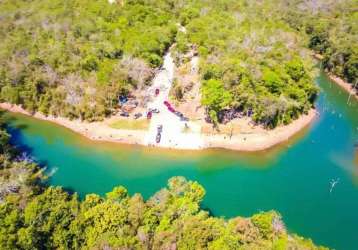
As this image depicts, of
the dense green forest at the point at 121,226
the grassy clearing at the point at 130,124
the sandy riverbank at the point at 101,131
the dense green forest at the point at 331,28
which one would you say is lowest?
the sandy riverbank at the point at 101,131

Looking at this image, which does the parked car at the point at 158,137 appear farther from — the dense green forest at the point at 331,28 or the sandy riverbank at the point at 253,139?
the dense green forest at the point at 331,28

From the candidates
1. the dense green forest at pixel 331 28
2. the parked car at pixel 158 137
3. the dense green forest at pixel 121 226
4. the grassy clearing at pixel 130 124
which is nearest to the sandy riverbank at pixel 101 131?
the grassy clearing at pixel 130 124

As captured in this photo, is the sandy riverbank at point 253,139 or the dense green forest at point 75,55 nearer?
the sandy riverbank at point 253,139

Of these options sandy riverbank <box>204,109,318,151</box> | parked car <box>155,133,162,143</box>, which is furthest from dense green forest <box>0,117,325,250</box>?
sandy riverbank <box>204,109,318,151</box>

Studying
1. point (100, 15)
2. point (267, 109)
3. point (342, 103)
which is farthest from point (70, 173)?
point (342, 103)

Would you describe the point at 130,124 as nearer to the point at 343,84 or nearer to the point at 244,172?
the point at 244,172

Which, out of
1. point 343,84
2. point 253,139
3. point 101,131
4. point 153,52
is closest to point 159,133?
point 101,131
